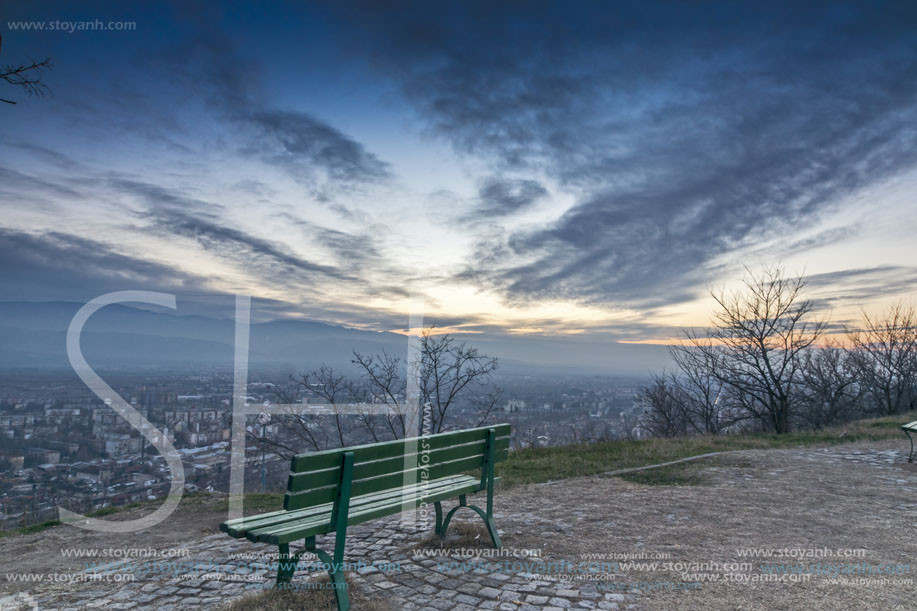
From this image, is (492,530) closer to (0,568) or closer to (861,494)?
(0,568)

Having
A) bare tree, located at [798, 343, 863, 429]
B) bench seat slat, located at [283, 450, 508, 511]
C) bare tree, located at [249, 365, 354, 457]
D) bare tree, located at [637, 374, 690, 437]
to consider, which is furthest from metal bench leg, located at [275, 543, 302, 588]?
bare tree, located at [798, 343, 863, 429]

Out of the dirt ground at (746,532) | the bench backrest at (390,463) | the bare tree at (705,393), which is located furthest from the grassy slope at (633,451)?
the bare tree at (705,393)

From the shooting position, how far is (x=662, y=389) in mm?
18375

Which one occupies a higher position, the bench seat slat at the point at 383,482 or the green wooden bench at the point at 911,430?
the bench seat slat at the point at 383,482

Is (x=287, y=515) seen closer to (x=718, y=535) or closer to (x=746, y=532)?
(x=718, y=535)

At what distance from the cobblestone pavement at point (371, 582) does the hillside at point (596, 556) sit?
0.05 feet

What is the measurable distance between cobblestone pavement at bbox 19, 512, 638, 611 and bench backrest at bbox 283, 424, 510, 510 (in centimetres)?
72

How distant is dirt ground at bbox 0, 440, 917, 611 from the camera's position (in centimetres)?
337

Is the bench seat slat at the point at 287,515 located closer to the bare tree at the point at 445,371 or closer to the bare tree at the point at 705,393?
the bare tree at the point at 445,371

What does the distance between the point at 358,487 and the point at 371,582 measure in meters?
0.91

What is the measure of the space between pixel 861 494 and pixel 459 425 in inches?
280

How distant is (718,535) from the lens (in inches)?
182

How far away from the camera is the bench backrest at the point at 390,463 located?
3.01 meters

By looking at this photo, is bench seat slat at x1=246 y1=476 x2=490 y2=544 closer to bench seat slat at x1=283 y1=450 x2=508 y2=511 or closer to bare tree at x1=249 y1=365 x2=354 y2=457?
bench seat slat at x1=283 y1=450 x2=508 y2=511
